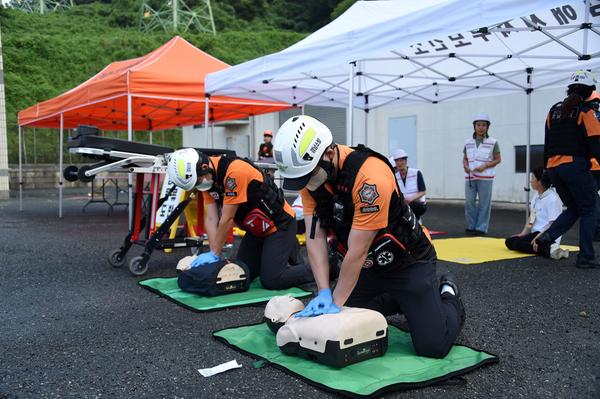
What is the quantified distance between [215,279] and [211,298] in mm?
164

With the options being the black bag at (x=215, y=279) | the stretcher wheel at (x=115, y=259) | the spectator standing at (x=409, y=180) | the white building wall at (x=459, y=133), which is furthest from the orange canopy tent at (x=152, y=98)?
the white building wall at (x=459, y=133)

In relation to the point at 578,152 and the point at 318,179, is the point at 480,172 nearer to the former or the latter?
the point at 578,152

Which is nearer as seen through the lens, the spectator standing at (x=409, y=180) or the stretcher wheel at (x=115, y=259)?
the stretcher wheel at (x=115, y=259)

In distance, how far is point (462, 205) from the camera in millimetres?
13562

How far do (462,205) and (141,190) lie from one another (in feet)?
31.6

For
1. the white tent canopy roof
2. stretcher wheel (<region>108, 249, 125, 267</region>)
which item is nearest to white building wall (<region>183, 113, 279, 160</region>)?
the white tent canopy roof

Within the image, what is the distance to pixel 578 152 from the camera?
17.9 ft

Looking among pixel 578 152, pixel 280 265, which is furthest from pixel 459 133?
pixel 280 265

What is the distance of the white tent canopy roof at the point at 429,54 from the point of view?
509 centimetres

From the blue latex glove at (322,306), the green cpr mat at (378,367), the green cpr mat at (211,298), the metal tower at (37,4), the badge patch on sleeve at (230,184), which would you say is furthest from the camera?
the metal tower at (37,4)

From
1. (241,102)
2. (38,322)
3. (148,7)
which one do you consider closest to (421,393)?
(38,322)

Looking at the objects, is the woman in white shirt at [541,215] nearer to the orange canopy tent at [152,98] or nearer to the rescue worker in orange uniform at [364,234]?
the rescue worker in orange uniform at [364,234]

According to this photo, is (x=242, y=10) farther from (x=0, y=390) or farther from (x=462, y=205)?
(x=0, y=390)

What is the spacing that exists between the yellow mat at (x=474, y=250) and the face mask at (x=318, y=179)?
3666mm
